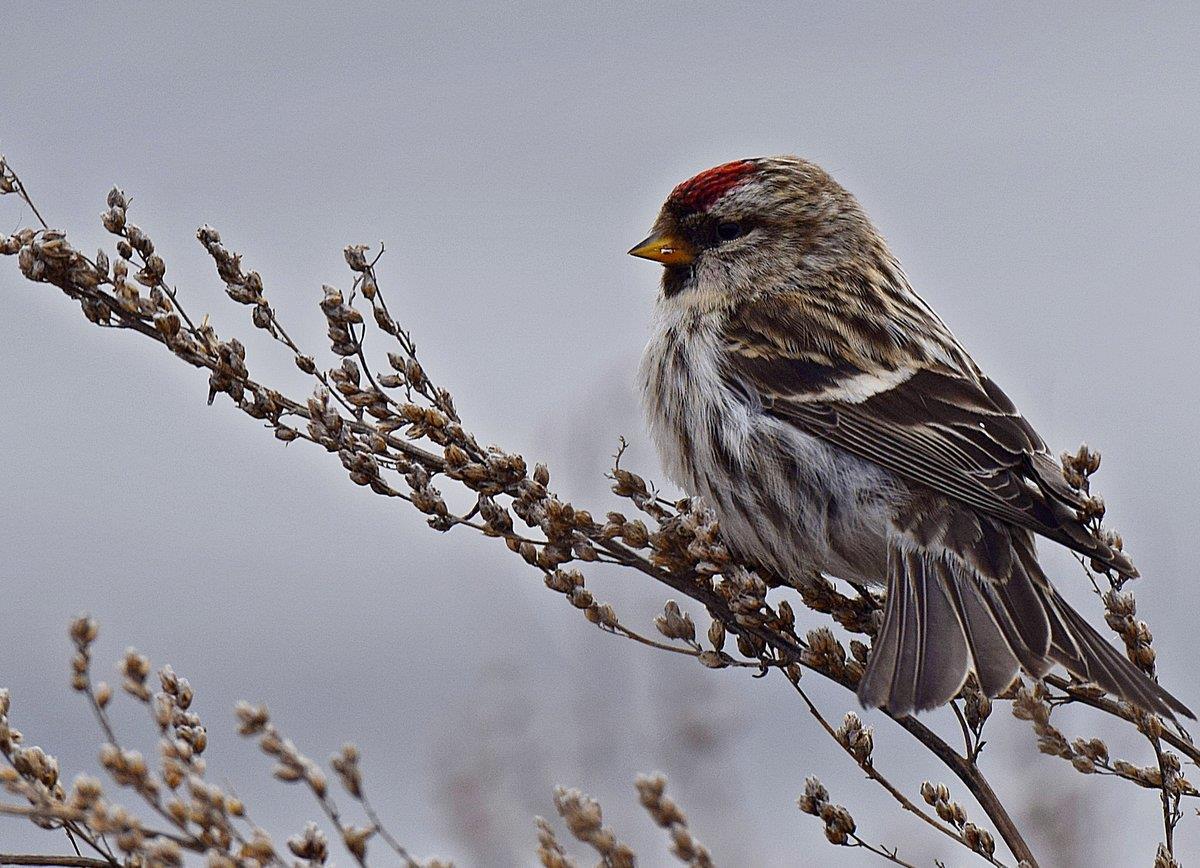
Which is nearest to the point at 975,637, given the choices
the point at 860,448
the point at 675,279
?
the point at 860,448

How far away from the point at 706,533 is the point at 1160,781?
0.87 m

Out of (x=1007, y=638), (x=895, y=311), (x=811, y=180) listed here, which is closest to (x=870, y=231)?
(x=811, y=180)

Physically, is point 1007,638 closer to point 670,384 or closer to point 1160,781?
point 1160,781

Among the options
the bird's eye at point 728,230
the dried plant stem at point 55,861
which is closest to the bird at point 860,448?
the bird's eye at point 728,230

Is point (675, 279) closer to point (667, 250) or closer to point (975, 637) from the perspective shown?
point (667, 250)

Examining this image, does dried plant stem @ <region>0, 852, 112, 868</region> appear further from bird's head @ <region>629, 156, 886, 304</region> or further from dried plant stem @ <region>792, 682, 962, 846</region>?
bird's head @ <region>629, 156, 886, 304</region>

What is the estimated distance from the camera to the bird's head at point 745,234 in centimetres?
346

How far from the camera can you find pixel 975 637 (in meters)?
2.50

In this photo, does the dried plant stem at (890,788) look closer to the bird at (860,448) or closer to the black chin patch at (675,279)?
the bird at (860,448)

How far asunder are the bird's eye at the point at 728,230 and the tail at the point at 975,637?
0.98 metres

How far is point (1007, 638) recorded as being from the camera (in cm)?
250

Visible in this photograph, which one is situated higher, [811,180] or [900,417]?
[811,180]

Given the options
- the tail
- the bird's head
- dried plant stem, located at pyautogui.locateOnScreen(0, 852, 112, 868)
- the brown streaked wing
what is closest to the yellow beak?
the bird's head

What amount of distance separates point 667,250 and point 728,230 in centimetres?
15
